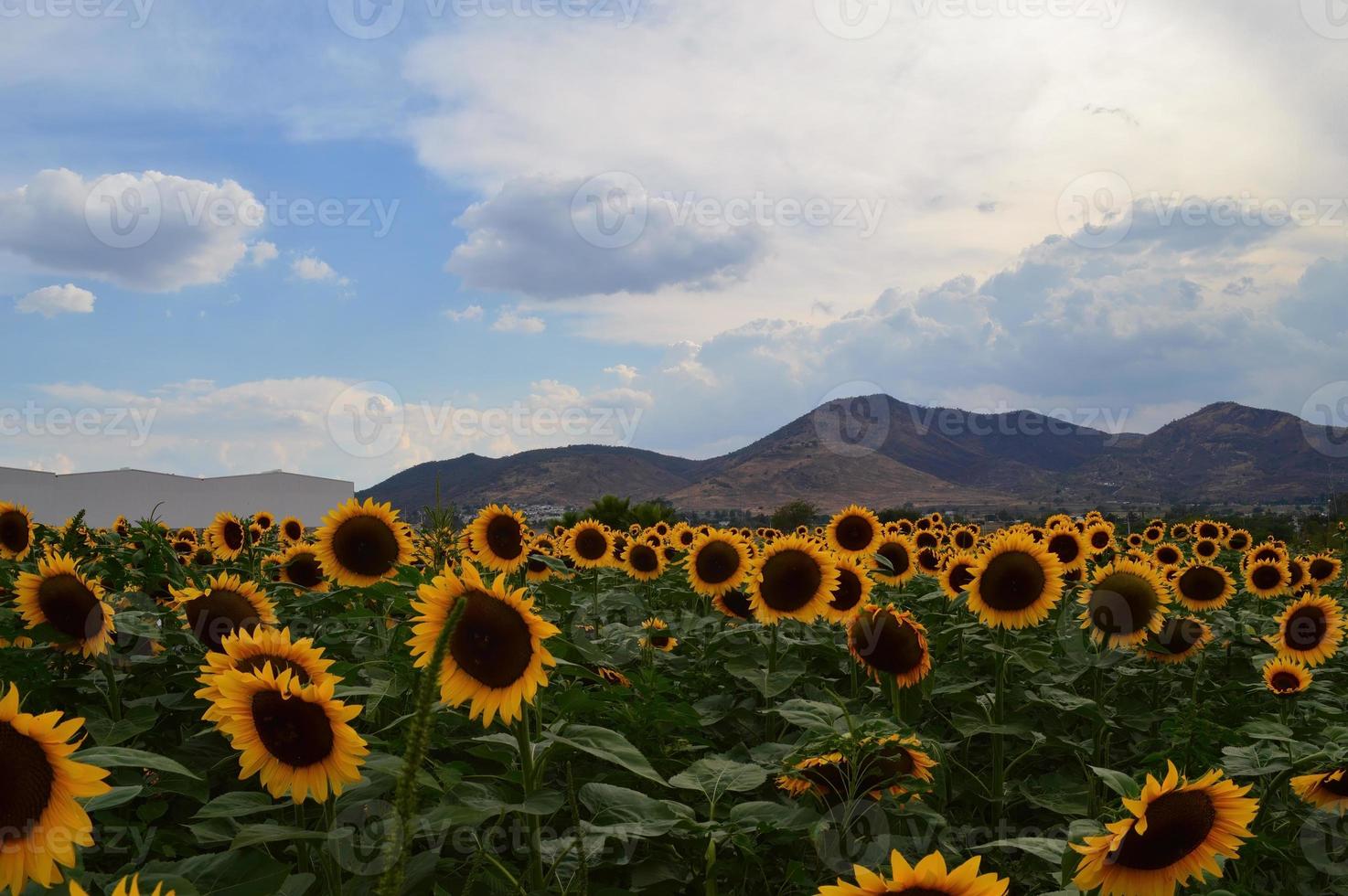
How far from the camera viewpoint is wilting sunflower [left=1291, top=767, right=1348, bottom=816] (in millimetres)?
3697

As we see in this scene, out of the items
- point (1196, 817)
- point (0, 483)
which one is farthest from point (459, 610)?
point (0, 483)

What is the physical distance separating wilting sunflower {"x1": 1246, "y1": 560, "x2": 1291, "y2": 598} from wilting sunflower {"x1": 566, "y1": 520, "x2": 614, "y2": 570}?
7990 millimetres

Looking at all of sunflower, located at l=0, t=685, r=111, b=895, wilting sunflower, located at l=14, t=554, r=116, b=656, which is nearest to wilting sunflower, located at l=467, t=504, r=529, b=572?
wilting sunflower, located at l=14, t=554, r=116, b=656

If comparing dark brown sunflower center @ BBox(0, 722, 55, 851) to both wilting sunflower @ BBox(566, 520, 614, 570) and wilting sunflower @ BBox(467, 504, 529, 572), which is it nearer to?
wilting sunflower @ BBox(467, 504, 529, 572)

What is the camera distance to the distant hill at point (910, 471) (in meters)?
97.2

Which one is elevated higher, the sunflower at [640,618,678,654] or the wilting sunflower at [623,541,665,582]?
the wilting sunflower at [623,541,665,582]

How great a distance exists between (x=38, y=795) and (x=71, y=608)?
7.26 feet

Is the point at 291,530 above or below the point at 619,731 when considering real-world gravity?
above

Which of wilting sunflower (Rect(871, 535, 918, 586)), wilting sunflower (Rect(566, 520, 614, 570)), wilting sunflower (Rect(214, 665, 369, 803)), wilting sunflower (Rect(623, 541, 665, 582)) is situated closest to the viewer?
wilting sunflower (Rect(214, 665, 369, 803))

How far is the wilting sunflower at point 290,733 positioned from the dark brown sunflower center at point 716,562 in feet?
16.1

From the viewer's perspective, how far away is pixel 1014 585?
627 centimetres

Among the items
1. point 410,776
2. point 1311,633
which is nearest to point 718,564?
point 1311,633

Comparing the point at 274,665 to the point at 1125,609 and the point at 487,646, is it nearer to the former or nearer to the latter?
the point at 487,646

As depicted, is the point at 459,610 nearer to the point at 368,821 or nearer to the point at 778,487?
the point at 368,821
